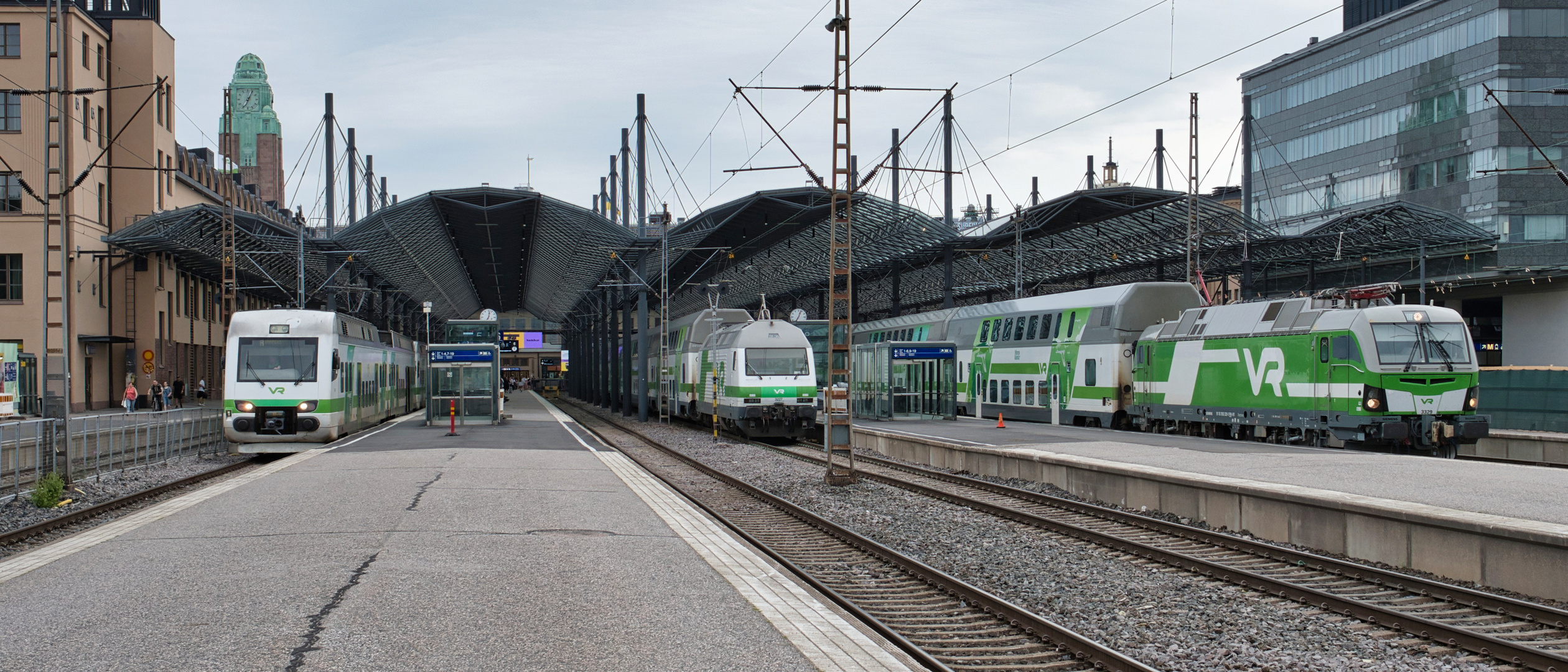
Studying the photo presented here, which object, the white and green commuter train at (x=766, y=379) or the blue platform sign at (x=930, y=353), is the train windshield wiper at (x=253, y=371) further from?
the blue platform sign at (x=930, y=353)

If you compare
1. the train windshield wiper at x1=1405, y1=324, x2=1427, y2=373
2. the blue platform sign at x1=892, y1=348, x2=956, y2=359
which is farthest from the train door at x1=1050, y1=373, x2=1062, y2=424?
the train windshield wiper at x1=1405, y1=324, x2=1427, y2=373

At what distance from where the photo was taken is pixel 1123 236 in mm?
51219

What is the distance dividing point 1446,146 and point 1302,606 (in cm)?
6155

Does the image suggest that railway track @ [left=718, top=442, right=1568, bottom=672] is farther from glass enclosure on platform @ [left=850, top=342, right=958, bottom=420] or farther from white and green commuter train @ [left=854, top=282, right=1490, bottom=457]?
glass enclosure on platform @ [left=850, top=342, right=958, bottom=420]

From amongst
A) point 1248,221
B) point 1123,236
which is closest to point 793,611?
point 1248,221

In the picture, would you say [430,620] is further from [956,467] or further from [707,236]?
[707,236]

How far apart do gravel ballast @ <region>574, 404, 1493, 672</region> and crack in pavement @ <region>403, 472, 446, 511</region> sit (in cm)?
554

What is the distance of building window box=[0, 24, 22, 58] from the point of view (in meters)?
49.8

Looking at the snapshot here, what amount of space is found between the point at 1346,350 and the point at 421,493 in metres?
16.6

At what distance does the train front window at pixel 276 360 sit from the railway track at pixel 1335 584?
630 inches

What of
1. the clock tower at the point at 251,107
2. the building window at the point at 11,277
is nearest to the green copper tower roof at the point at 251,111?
the clock tower at the point at 251,107

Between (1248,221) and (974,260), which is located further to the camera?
(974,260)

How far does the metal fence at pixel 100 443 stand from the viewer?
18.8 metres

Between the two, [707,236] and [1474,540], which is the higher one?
[707,236]
